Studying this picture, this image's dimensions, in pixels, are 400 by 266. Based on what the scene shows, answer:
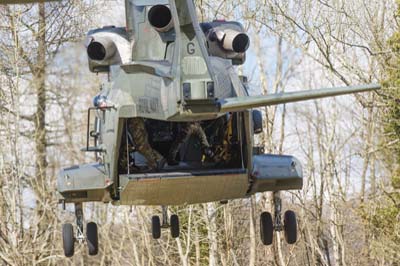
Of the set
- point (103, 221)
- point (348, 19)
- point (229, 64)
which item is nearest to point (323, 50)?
point (348, 19)

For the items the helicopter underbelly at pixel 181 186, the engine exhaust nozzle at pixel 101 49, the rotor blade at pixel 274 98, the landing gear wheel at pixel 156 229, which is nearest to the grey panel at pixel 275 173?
the helicopter underbelly at pixel 181 186

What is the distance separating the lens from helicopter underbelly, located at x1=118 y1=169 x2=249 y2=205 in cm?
1364

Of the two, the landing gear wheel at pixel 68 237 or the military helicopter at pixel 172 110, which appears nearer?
the military helicopter at pixel 172 110

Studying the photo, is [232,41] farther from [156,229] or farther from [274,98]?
[156,229]

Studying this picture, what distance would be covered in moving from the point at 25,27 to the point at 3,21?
0.79m

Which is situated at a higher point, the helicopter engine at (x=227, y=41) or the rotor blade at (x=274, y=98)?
the helicopter engine at (x=227, y=41)

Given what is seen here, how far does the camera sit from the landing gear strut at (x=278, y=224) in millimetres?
16656

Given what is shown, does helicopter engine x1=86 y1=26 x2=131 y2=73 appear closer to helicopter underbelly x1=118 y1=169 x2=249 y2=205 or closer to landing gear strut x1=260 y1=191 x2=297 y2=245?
helicopter underbelly x1=118 y1=169 x2=249 y2=205

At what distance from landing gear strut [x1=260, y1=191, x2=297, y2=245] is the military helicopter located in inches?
46.2

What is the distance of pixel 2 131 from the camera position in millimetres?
30688

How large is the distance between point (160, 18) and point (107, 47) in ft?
3.63

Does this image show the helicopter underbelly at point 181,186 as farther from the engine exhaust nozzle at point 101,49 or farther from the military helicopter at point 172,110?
Result: the engine exhaust nozzle at point 101,49

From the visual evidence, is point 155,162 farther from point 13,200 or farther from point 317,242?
point 317,242

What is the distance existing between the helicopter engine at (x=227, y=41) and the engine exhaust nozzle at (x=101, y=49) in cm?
152
